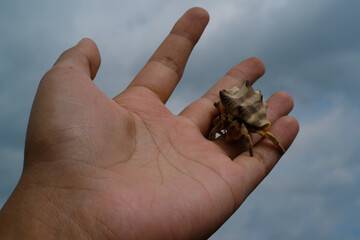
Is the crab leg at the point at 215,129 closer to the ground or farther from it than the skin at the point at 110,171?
farther from it

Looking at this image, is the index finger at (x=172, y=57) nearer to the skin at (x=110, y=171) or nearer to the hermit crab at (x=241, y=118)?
the skin at (x=110, y=171)

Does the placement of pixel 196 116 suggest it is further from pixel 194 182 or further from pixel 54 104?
pixel 54 104

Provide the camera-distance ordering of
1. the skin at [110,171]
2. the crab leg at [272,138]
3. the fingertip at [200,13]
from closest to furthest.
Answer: the skin at [110,171] < the crab leg at [272,138] < the fingertip at [200,13]

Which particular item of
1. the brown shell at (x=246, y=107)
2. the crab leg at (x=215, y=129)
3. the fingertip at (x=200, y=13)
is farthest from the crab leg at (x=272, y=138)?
the fingertip at (x=200, y=13)

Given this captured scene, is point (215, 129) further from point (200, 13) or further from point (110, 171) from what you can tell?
point (200, 13)

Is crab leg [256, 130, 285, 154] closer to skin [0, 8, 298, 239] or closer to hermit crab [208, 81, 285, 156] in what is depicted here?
hermit crab [208, 81, 285, 156]

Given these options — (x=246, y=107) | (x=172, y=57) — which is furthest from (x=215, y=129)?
(x=172, y=57)
